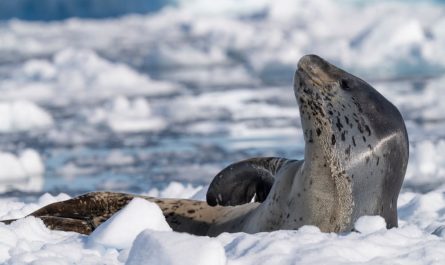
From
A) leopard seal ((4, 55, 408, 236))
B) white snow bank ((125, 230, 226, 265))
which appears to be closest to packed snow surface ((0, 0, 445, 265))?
white snow bank ((125, 230, 226, 265))

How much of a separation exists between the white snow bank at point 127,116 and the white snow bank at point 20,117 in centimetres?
91

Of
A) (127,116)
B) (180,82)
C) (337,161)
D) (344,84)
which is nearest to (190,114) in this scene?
(127,116)

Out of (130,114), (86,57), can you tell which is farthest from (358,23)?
(130,114)

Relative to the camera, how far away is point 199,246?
8.44ft

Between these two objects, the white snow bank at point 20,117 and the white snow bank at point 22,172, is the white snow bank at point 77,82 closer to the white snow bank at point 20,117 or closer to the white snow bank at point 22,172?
the white snow bank at point 20,117

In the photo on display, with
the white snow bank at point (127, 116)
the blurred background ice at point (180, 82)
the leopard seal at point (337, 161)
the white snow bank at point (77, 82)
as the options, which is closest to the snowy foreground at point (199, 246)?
the leopard seal at point (337, 161)

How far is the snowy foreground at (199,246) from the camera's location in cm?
259

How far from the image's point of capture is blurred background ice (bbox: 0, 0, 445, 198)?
11.5 m

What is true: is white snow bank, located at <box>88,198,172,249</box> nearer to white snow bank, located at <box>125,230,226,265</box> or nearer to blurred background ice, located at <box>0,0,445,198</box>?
white snow bank, located at <box>125,230,226,265</box>

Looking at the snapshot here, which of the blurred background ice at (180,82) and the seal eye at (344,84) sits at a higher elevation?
the seal eye at (344,84)

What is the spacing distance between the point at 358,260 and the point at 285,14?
1027 inches

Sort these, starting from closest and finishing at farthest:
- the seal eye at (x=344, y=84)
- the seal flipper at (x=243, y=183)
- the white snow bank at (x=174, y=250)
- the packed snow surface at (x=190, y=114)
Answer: the white snow bank at (x=174, y=250) → the packed snow surface at (x=190, y=114) → the seal eye at (x=344, y=84) → the seal flipper at (x=243, y=183)

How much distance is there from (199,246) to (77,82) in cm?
1660

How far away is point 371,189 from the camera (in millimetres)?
3672
